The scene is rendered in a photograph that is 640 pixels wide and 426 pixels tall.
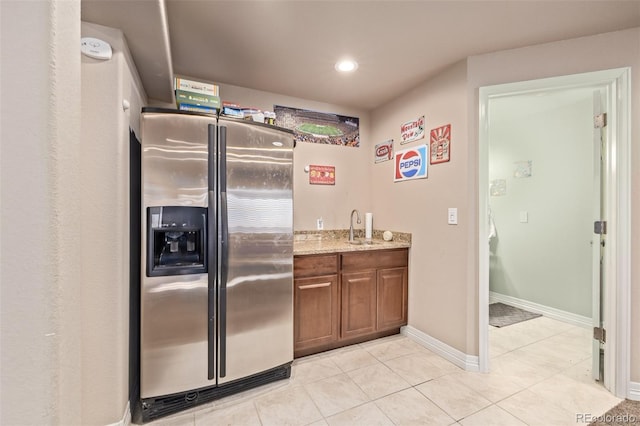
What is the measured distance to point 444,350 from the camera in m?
2.36

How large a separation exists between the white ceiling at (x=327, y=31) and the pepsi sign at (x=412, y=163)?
69 cm

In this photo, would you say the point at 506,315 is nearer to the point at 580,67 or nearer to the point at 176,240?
the point at 580,67

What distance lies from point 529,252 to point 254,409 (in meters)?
3.66

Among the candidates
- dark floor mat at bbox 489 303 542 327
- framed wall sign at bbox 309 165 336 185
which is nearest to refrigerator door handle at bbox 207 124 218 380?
framed wall sign at bbox 309 165 336 185

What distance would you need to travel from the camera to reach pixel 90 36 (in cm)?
141

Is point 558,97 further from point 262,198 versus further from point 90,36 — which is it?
point 90,36

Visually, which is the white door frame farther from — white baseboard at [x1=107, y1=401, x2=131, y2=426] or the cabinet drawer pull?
white baseboard at [x1=107, y1=401, x2=131, y2=426]

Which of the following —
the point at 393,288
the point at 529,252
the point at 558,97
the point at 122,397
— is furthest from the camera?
the point at 529,252

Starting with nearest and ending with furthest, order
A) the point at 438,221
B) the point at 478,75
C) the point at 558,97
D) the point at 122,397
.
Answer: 1. the point at 122,397
2. the point at 478,75
3. the point at 438,221
4. the point at 558,97

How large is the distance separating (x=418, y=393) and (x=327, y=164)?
2.32 m

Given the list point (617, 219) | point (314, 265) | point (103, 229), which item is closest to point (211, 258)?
point (103, 229)

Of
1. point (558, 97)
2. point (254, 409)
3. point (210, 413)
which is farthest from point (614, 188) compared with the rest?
point (210, 413)

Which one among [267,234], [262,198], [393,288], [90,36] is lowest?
[393,288]

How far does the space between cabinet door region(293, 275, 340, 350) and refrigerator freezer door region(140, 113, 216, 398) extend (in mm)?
784
